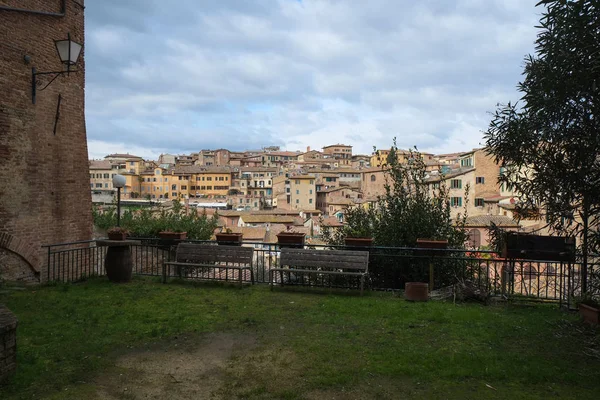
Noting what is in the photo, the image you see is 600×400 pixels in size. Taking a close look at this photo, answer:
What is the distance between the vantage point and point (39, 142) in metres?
9.57

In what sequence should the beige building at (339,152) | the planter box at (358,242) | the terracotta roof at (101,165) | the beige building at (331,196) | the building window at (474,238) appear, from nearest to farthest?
the planter box at (358,242) < the building window at (474,238) < the beige building at (331,196) < the terracotta roof at (101,165) < the beige building at (339,152)

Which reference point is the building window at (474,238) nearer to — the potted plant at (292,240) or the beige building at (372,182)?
the potted plant at (292,240)

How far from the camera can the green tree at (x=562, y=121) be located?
498 cm

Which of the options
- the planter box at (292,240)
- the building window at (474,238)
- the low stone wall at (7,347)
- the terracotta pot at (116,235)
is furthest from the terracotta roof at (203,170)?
the low stone wall at (7,347)

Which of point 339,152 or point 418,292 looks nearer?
point 418,292

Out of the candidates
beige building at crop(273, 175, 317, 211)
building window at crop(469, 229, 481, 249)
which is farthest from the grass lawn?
beige building at crop(273, 175, 317, 211)

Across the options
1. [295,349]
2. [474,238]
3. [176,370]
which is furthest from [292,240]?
[474,238]

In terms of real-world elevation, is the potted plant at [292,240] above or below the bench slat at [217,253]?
above

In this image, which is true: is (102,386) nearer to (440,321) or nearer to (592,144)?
(440,321)

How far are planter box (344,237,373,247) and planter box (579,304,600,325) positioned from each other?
369cm

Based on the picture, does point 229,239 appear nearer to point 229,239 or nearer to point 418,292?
point 229,239

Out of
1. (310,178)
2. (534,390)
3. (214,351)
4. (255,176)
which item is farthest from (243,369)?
(255,176)

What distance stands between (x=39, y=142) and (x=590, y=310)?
10.7 meters

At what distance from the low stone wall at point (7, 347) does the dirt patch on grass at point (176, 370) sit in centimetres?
82
